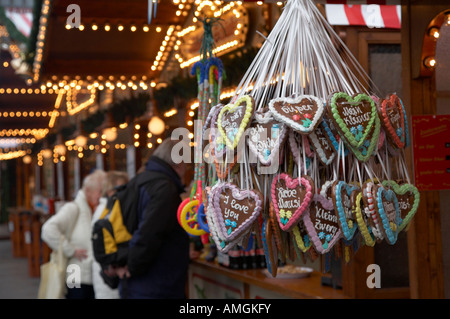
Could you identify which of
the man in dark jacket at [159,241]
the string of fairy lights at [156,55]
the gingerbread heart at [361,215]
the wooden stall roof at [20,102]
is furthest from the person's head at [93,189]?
the wooden stall roof at [20,102]

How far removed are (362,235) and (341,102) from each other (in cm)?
36

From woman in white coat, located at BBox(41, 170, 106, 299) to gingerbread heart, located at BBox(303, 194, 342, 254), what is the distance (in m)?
3.76

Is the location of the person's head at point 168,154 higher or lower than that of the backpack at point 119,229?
higher

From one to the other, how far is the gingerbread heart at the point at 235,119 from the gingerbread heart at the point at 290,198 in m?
0.16

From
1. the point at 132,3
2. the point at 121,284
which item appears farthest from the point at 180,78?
the point at 121,284

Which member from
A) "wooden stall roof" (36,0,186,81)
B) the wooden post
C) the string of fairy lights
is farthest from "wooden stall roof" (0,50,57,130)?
the wooden post

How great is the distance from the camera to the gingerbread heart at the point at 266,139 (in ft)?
5.65

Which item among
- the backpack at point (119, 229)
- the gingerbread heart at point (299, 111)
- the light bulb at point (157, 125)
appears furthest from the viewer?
the light bulb at point (157, 125)

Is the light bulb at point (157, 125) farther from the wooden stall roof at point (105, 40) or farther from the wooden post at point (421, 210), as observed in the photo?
the wooden post at point (421, 210)

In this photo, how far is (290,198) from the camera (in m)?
1.72

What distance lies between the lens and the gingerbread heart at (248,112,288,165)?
1.72m

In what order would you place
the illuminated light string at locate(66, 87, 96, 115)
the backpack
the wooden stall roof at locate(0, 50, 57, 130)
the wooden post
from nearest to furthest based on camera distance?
the wooden post < the backpack < the wooden stall roof at locate(0, 50, 57, 130) < the illuminated light string at locate(66, 87, 96, 115)

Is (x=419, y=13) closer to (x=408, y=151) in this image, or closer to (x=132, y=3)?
(x=408, y=151)

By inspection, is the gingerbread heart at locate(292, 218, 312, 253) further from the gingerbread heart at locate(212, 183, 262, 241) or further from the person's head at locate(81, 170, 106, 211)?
the person's head at locate(81, 170, 106, 211)
